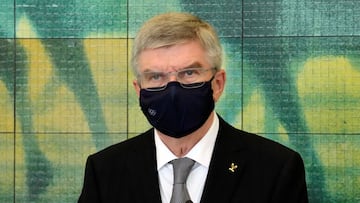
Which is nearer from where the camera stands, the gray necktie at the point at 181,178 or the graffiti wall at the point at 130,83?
the gray necktie at the point at 181,178

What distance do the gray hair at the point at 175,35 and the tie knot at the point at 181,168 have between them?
25 centimetres

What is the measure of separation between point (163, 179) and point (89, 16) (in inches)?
47.7

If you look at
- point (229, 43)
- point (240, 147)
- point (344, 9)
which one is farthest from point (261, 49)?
point (240, 147)

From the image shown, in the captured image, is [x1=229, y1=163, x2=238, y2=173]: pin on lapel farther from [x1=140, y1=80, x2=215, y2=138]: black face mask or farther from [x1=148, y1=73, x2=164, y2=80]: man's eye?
[x1=148, y1=73, x2=164, y2=80]: man's eye

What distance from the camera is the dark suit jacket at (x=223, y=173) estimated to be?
1743 millimetres

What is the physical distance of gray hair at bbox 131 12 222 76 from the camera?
66.4 inches

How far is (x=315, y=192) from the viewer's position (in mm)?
2785

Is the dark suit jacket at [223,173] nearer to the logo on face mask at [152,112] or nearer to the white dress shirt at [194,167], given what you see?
the white dress shirt at [194,167]

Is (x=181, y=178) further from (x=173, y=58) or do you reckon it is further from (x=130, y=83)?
(x=130, y=83)

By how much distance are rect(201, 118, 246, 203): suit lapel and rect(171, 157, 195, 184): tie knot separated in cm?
6

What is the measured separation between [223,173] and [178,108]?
210mm

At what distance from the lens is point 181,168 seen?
1.75m

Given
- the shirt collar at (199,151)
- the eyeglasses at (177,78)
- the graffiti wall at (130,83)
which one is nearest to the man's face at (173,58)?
the eyeglasses at (177,78)

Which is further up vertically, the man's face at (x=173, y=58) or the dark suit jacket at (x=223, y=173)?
the man's face at (x=173, y=58)
